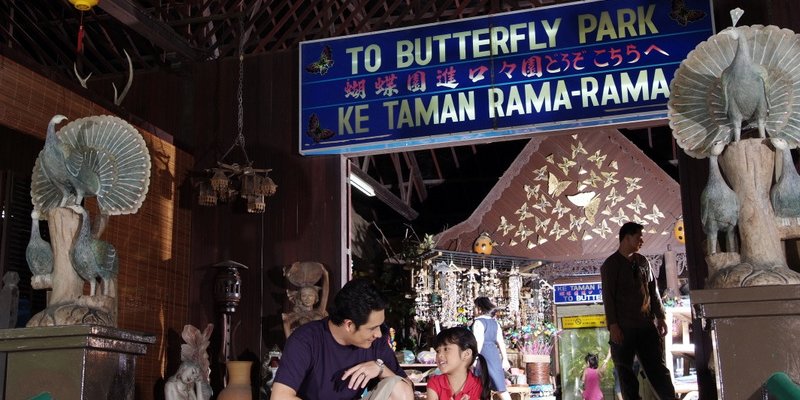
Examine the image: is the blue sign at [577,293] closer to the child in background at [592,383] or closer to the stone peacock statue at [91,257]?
the child in background at [592,383]

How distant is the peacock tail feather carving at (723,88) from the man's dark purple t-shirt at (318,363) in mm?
1767

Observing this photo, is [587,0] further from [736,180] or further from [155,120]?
[155,120]

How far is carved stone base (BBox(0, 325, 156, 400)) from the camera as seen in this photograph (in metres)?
3.67

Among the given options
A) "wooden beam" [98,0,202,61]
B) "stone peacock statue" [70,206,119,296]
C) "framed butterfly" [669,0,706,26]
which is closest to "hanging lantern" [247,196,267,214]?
"wooden beam" [98,0,202,61]

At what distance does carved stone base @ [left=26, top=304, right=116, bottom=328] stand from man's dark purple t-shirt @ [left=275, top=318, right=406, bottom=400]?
1261 millimetres

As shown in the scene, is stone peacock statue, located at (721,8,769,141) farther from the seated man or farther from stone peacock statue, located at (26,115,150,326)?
stone peacock statue, located at (26,115,150,326)

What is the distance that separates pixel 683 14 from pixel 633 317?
2.16 m

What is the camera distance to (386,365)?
3.20m

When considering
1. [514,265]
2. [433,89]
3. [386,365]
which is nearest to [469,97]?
[433,89]

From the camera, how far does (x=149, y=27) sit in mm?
6332

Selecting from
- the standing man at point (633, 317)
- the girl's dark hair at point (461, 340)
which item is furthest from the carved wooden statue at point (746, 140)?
the standing man at point (633, 317)

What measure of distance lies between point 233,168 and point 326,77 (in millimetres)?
1043

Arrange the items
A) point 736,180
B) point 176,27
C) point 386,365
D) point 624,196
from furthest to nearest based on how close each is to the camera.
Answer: point 624,196, point 176,27, point 736,180, point 386,365

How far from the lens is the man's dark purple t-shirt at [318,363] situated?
9.85 feet
